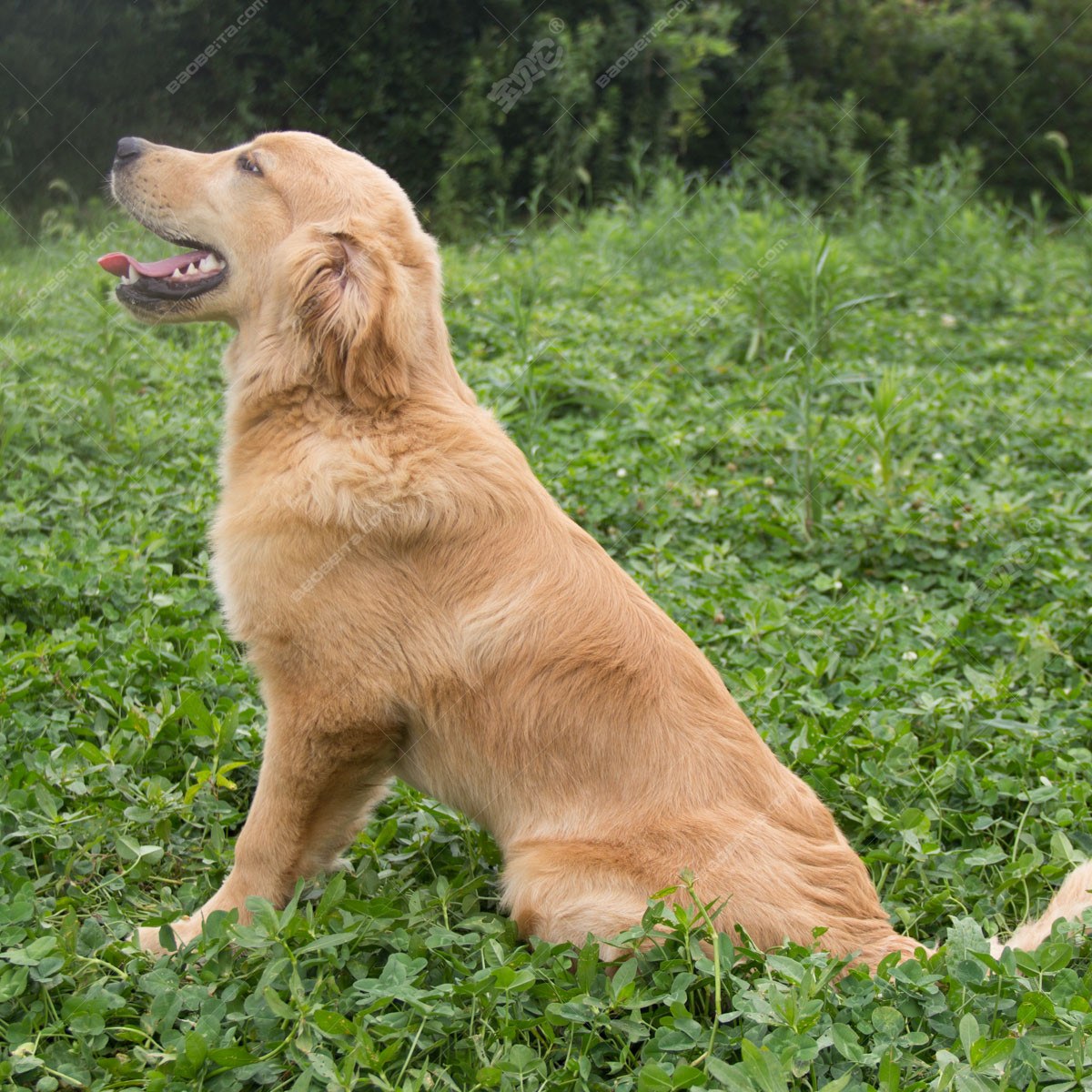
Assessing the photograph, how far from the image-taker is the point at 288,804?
9.13 ft

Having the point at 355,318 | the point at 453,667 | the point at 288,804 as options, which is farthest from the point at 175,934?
the point at 355,318

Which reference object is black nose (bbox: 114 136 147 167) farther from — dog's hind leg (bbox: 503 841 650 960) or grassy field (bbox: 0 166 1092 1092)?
dog's hind leg (bbox: 503 841 650 960)

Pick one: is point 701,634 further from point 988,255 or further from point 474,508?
point 988,255

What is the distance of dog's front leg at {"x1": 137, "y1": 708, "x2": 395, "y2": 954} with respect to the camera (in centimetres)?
275

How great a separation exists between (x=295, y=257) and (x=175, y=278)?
53 centimetres

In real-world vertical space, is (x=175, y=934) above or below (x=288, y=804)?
below

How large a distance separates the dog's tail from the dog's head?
2.02 metres

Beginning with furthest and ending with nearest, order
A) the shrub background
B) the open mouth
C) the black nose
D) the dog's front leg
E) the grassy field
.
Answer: the shrub background, the black nose, the open mouth, the dog's front leg, the grassy field

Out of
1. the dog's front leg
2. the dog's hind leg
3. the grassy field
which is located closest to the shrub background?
the grassy field

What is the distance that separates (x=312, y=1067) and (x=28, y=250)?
7.30 meters

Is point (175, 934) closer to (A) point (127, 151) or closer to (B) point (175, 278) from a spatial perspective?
(B) point (175, 278)

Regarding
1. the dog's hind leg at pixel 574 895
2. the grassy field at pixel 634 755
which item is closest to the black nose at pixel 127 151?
the grassy field at pixel 634 755

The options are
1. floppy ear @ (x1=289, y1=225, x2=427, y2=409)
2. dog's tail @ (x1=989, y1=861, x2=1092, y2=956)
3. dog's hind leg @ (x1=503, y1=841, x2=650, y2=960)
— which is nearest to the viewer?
dog's hind leg @ (x1=503, y1=841, x2=650, y2=960)

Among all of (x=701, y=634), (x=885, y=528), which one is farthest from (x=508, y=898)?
(x=885, y=528)
